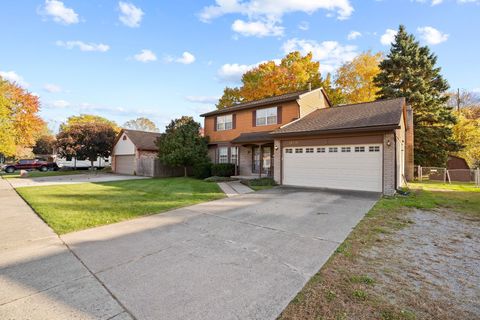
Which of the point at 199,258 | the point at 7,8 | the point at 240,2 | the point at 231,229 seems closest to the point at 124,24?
the point at 7,8

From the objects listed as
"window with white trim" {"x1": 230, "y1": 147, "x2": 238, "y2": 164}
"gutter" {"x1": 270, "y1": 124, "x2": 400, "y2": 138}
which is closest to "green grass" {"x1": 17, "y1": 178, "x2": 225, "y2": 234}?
"gutter" {"x1": 270, "y1": 124, "x2": 400, "y2": 138}

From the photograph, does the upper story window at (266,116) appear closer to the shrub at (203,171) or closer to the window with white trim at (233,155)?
the window with white trim at (233,155)

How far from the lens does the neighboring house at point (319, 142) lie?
10.6 metres

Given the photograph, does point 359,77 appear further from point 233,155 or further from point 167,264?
point 167,264

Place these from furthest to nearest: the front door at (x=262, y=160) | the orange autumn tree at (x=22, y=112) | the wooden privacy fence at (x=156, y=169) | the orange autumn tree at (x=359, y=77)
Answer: the orange autumn tree at (x=22, y=112) < the orange autumn tree at (x=359, y=77) < the wooden privacy fence at (x=156, y=169) < the front door at (x=262, y=160)

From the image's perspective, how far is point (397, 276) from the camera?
3451 mm

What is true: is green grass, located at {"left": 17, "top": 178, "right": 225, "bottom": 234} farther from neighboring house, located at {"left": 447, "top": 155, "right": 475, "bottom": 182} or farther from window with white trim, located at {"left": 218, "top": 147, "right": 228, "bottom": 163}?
neighboring house, located at {"left": 447, "top": 155, "right": 475, "bottom": 182}

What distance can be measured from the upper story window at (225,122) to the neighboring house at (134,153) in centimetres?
623

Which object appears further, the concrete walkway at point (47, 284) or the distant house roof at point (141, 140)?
the distant house roof at point (141, 140)

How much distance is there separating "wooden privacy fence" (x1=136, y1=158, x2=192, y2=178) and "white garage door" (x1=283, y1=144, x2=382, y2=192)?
35.5 ft

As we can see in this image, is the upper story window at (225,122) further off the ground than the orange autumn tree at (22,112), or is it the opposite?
the orange autumn tree at (22,112)

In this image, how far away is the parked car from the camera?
27312mm

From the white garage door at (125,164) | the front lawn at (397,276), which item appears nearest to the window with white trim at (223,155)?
the white garage door at (125,164)

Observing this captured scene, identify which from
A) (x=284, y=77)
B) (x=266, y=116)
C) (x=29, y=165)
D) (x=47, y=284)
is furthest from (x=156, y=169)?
(x=29, y=165)
